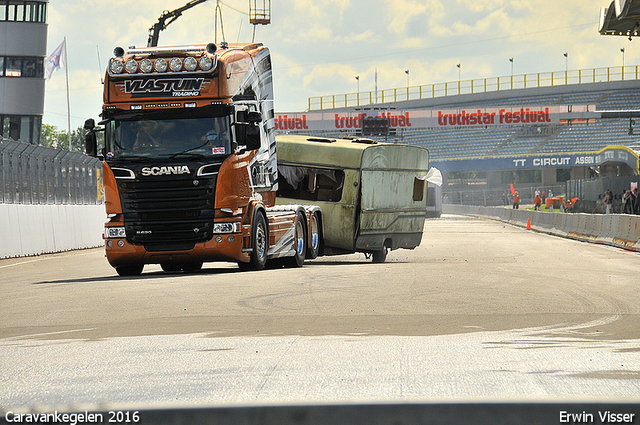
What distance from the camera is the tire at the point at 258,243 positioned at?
49.9 feet

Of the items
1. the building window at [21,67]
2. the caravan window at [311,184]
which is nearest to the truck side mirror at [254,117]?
the caravan window at [311,184]

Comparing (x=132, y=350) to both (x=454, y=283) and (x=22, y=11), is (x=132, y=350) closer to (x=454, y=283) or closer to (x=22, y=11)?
(x=454, y=283)

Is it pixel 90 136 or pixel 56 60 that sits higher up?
pixel 56 60

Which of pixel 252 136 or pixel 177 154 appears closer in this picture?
pixel 177 154

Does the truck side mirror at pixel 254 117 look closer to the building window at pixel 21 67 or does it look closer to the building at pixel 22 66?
the building at pixel 22 66

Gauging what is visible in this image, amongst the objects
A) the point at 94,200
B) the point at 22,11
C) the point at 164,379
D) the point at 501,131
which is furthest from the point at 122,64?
the point at 501,131

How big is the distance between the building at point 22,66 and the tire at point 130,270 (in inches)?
1707

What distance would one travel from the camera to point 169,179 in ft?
47.2

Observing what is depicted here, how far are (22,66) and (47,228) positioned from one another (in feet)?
117

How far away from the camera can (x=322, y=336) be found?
7602 mm

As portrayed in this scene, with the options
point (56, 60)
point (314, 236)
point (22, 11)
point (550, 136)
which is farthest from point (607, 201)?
point (550, 136)

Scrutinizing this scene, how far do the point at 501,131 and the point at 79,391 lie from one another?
8958 cm

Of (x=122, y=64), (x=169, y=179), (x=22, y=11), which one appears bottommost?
(x=169, y=179)

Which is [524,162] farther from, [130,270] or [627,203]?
[130,270]
